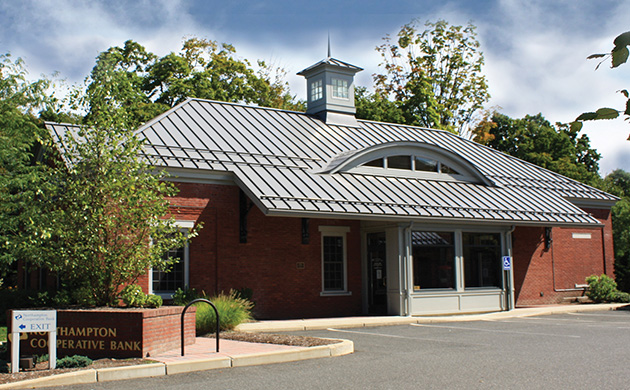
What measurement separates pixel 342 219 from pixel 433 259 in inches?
129

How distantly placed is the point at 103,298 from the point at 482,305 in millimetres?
14026

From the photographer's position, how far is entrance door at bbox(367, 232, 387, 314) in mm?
21688

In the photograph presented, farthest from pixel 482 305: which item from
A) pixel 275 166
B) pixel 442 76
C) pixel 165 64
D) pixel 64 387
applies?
pixel 442 76

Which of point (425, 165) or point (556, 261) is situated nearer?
point (425, 165)

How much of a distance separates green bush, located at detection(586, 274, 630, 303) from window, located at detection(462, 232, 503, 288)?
622 centimetres

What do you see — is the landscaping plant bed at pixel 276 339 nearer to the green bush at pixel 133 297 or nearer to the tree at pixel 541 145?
the green bush at pixel 133 297

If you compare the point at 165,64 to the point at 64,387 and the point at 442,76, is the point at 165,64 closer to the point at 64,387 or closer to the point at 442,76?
the point at 442,76

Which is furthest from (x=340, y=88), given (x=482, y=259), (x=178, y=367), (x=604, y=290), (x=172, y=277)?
(x=178, y=367)

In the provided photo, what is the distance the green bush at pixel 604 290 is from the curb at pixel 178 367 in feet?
57.9

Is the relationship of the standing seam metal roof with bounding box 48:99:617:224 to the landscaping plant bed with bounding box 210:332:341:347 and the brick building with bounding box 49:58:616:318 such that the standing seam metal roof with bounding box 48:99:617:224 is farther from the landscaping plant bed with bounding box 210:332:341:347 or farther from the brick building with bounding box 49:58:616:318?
the landscaping plant bed with bounding box 210:332:341:347

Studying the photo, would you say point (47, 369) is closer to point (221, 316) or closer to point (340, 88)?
point (221, 316)

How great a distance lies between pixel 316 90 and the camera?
2755 cm

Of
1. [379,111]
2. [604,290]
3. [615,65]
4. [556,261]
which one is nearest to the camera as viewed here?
[615,65]

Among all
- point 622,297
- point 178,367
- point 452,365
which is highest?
point 622,297
